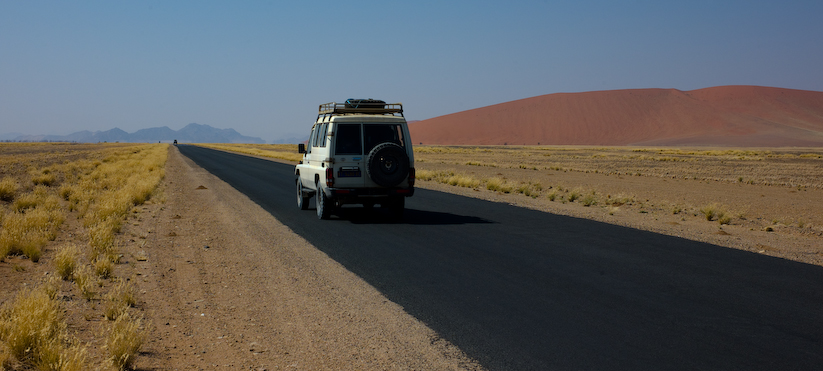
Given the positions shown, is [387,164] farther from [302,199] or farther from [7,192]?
[7,192]

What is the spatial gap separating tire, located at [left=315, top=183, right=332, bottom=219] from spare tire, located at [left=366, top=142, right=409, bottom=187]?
149 cm

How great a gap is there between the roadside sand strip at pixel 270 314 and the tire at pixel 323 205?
2681mm

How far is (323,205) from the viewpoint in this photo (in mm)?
13641

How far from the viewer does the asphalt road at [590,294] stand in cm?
493

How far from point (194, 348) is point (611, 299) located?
182 inches

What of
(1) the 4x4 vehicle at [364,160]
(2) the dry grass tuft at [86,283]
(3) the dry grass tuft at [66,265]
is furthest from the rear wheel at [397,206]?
(2) the dry grass tuft at [86,283]

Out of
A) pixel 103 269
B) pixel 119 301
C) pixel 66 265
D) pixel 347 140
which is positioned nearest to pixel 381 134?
pixel 347 140

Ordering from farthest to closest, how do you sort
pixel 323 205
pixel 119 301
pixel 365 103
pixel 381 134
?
pixel 365 103
pixel 323 205
pixel 381 134
pixel 119 301

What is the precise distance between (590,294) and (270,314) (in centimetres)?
383

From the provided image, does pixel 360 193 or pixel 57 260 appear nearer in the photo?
pixel 57 260

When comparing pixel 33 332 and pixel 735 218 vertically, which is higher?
pixel 33 332

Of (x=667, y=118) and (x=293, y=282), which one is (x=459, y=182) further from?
(x=667, y=118)

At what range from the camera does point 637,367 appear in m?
4.59

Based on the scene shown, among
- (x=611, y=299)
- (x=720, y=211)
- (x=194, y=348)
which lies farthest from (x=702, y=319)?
(x=720, y=211)
